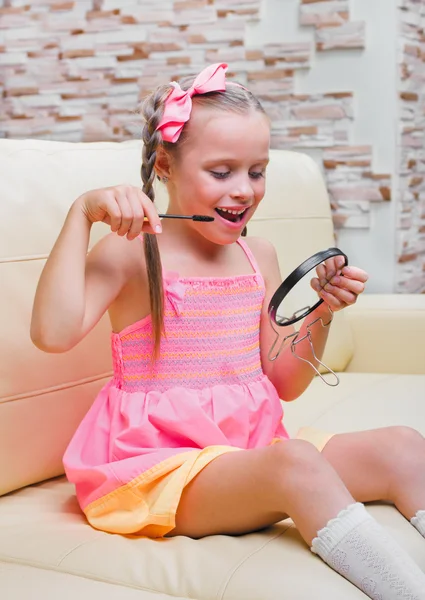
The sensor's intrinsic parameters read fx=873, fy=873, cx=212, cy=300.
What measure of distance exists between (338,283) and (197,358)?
24 centimetres

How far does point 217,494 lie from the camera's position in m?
1.14

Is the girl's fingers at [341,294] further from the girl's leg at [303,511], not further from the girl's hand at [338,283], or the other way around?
the girl's leg at [303,511]

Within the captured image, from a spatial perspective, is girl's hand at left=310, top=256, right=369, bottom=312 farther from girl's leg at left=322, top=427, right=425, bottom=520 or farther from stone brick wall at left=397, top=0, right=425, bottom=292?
stone brick wall at left=397, top=0, right=425, bottom=292

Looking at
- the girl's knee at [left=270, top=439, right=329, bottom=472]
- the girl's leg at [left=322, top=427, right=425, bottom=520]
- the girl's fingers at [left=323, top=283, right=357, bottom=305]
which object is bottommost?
the girl's leg at [left=322, top=427, right=425, bottom=520]

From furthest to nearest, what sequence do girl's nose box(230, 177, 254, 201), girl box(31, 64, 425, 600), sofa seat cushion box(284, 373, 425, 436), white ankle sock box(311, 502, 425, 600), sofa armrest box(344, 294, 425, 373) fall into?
1. sofa armrest box(344, 294, 425, 373)
2. sofa seat cushion box(284, 373, 425, 436)
3. girl's nose box(230, 177, 254, 201)
4. girl box(31, 64, 425, 600)
5. white ankle sock box(311, 502, 425, 600)

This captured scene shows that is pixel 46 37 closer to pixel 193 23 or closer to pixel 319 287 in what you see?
pixel 193 23

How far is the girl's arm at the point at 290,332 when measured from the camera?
1.32 meters

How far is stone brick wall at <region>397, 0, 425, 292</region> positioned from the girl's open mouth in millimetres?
1099

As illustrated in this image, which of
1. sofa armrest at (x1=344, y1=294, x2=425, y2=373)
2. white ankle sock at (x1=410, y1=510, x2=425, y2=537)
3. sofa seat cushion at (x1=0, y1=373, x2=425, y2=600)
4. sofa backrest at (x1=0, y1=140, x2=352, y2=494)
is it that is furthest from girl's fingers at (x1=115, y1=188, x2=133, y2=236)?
sofa armrest at (x1=344, y1=294, x2=425, y2=373)

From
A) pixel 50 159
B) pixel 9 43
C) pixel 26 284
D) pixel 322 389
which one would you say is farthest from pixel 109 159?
pixel 9 43

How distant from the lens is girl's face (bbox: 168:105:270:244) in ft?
4.20

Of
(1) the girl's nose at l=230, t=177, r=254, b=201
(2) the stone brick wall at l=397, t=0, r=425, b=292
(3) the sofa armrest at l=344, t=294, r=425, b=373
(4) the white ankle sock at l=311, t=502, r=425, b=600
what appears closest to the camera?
(4) the white ankle sock at l=311, t=502, r=425, b=600

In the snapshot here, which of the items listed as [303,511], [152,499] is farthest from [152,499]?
[303,511]

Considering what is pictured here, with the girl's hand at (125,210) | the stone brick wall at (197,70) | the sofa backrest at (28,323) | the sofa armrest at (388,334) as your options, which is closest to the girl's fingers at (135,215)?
the girl's hand at (125,210)
